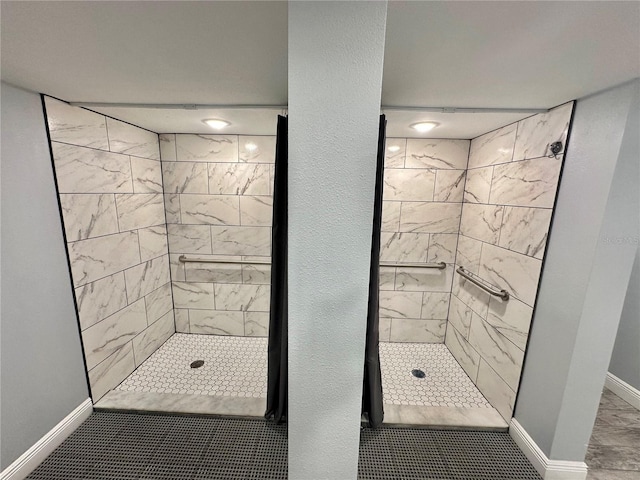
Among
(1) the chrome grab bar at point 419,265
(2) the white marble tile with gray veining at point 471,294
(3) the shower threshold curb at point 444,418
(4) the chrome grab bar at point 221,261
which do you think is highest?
(1) the chrome grab bar at point 419,265

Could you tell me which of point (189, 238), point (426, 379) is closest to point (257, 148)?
point (189, 238)

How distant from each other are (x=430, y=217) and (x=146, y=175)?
265 cm

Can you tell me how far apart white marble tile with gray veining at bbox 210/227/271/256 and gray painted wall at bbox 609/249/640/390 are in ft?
9.92

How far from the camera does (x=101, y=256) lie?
1.79m

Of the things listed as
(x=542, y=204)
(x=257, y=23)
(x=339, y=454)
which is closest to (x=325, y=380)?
(x=339, y=454)

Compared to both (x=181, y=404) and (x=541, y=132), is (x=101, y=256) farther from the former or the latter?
(x=541, y=132)

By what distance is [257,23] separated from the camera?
32.8 inches

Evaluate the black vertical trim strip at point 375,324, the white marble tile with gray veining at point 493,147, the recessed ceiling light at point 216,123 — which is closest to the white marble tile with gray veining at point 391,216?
the white marble tile with gray veining at point 493,147

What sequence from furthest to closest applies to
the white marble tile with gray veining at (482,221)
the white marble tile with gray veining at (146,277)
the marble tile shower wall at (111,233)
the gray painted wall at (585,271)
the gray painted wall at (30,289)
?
the white marble tile with gray veining at (146,277)
the white marble tile with gray veining at (482,221)
the marble tile shower wall at (111,233)
the gray painted wall at (30,289)
the gray painted wall at (585,271)

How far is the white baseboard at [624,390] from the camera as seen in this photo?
1.92 meters

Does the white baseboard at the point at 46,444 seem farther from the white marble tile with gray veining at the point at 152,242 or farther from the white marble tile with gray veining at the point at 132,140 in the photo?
the white marble tile with gray veining at the point at 132,140

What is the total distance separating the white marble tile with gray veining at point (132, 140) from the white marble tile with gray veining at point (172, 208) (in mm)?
379

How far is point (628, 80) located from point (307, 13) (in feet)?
4.77

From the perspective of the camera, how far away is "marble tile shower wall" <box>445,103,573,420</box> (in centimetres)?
149
